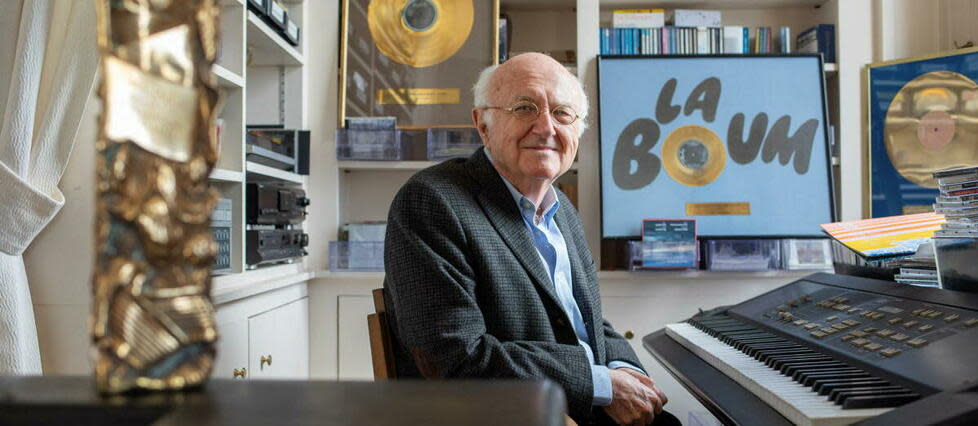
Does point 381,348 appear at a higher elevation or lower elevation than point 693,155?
lower

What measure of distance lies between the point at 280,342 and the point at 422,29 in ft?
4.21

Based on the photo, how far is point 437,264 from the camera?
132cm

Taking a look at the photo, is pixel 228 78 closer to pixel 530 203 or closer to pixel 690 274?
pixel 530 203

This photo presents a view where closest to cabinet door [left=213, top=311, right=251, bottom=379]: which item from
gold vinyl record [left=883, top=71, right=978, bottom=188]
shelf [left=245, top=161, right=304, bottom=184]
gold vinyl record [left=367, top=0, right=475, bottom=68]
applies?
shelf [left=245, top=161, right=304, bottom=184]

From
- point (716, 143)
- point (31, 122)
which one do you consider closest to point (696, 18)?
point (716, 143)

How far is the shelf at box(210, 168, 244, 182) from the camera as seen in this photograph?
6.14 ft

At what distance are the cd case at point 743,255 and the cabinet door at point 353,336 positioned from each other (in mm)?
→ 1269

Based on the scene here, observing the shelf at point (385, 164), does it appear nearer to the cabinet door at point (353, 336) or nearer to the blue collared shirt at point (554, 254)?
the cabinet door at point (353, 336)

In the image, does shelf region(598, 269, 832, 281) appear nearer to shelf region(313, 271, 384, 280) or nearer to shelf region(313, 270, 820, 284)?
shelf region(313, 270, 820, 284)

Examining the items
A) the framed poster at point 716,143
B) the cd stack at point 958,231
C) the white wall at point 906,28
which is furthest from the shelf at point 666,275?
the cd stack at point 958,231

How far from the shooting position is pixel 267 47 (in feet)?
8.00

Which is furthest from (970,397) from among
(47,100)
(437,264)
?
(47,100)

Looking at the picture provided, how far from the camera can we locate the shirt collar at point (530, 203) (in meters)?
1.59

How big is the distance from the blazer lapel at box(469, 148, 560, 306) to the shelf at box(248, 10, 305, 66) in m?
1.05
